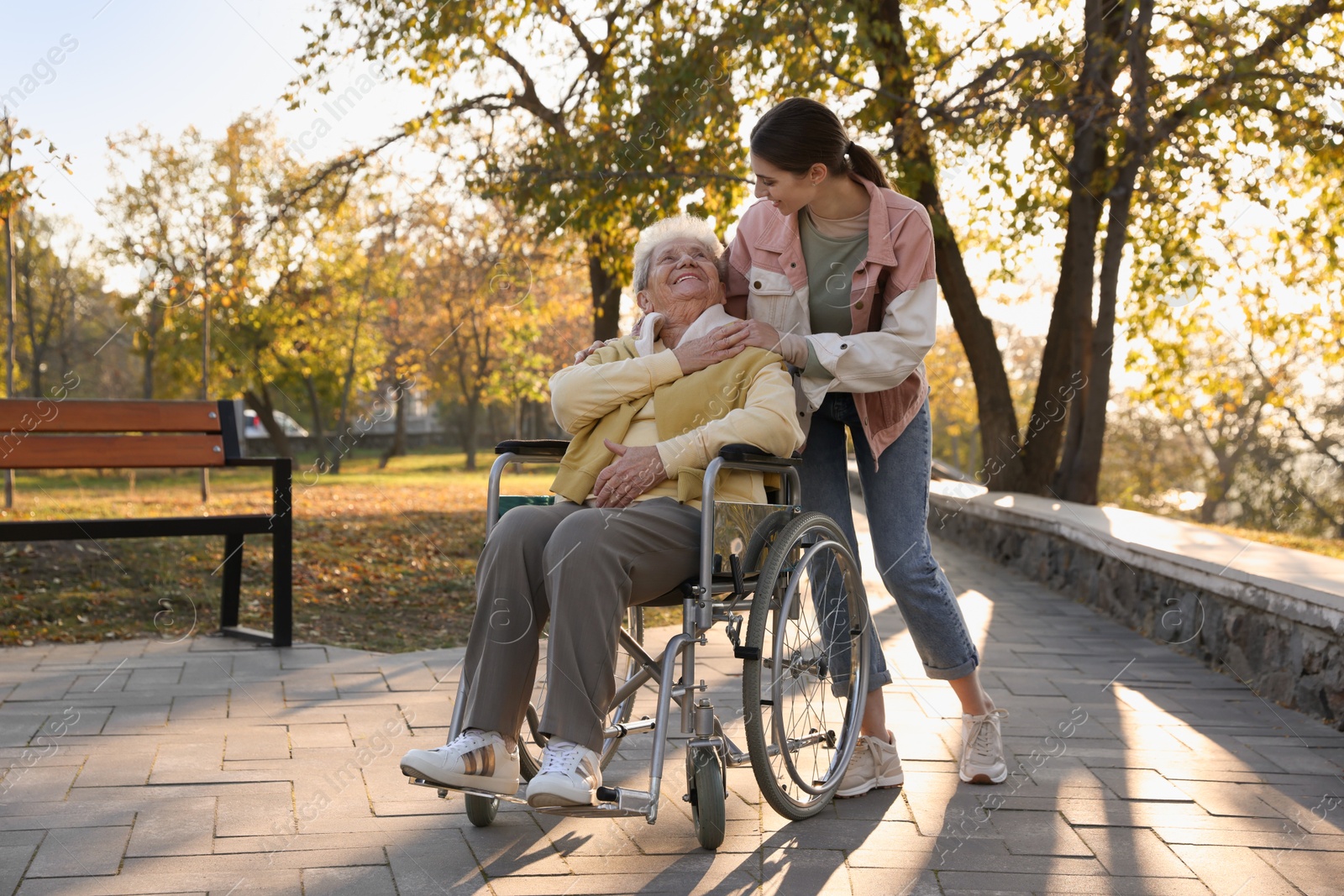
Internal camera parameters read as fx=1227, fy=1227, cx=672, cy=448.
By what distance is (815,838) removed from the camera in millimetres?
2557

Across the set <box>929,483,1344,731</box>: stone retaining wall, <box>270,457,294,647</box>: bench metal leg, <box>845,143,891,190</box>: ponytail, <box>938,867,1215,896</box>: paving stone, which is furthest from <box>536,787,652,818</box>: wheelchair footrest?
<box>270,457,294,647</box>: bench metal leg

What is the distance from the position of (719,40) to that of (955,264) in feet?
9.69

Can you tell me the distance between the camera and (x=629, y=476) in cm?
256

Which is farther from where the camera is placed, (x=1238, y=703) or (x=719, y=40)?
(x=719, y=40)

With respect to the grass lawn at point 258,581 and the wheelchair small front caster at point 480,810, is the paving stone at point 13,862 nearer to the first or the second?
the wheelchair small front caster at point 480,810

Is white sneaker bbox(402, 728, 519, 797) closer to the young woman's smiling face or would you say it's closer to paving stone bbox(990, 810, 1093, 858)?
paving stone bbox(990, 810, 1093, 858)

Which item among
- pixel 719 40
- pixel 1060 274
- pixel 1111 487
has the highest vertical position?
pixel 719 40

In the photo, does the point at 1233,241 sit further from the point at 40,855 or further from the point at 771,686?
the point at 40,855

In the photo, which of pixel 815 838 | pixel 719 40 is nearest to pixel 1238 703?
pixel 815 838

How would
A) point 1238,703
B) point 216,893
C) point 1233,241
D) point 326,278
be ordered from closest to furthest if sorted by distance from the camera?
point 216,893, point 1238,703, point 1233,241, point 326,278

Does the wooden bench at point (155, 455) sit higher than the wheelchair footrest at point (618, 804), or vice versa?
the wooden bench at point (155, 455)

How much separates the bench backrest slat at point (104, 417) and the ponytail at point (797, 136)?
2.97m

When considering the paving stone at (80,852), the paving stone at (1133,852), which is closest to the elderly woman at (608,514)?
the paving stone at (80,852)

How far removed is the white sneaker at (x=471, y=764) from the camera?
2250 millimetres
